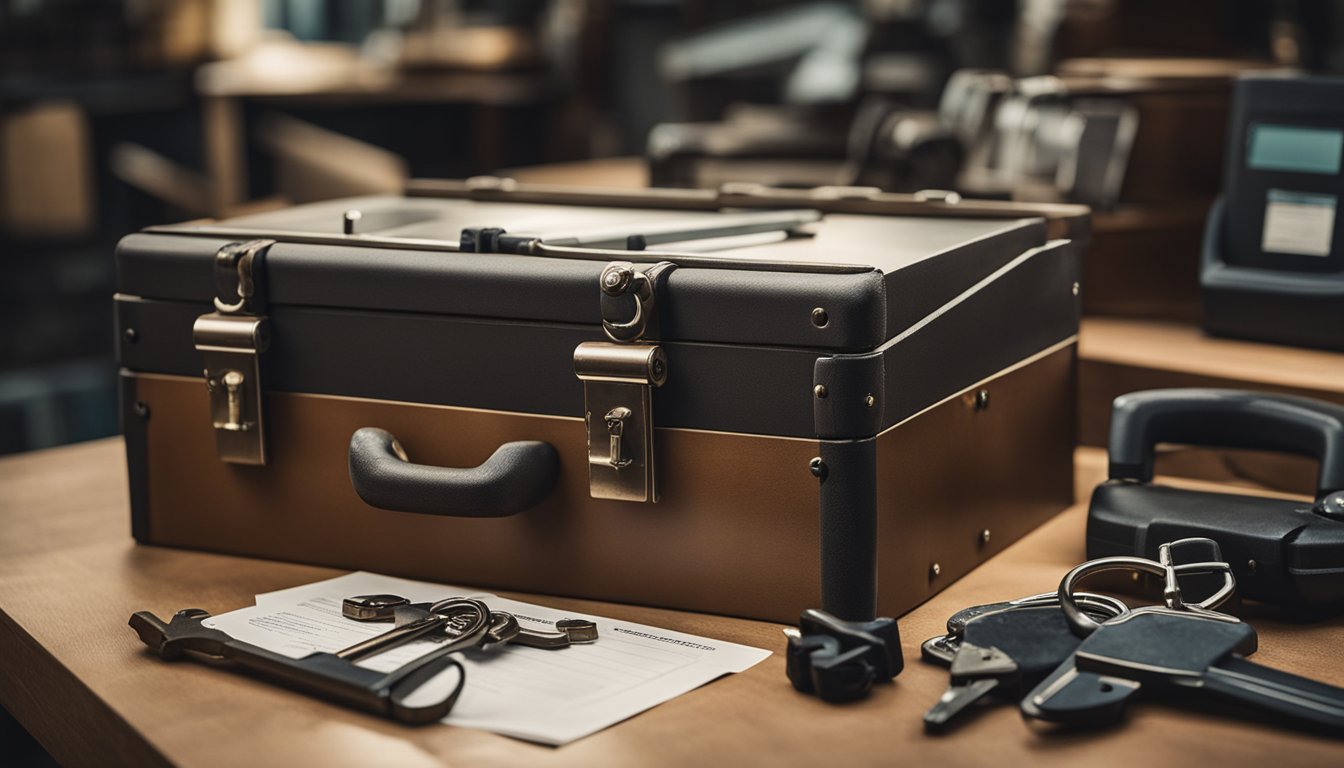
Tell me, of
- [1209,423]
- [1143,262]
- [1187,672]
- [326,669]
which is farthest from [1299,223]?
[326,669]

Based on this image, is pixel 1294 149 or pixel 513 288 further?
pixel 1294 149

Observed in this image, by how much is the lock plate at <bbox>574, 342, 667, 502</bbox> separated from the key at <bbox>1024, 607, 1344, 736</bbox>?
275mm

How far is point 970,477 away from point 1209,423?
20cm

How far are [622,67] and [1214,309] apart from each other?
11.8 feet

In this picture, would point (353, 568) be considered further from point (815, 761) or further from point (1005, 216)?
point (1005, 216)

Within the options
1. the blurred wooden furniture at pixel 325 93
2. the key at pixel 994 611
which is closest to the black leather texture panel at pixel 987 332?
the key at pixel 994 611

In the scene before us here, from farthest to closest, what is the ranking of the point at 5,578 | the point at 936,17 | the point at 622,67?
the point at 622,67, the point at 936,17, the point at 5,578

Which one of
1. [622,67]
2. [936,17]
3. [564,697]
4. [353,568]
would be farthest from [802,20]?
[564,697]

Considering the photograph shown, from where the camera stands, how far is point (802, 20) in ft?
11.1

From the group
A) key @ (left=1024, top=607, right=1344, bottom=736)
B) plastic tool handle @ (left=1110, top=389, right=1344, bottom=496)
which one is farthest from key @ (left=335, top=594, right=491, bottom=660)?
plastic tool handle @ (left=1110, top=389, right=1344, bottom=496)

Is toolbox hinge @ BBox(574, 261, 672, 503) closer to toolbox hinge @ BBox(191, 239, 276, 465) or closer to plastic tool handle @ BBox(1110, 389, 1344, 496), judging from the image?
toolbox hinge @ BBox(191, 239, 276, 465)

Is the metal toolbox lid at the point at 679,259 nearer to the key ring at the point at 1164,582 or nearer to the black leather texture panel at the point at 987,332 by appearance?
the black leather texture panel at the point at 987,332

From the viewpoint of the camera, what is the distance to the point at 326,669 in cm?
79

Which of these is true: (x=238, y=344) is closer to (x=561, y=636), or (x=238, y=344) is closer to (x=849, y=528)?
(x=561, y=636)
